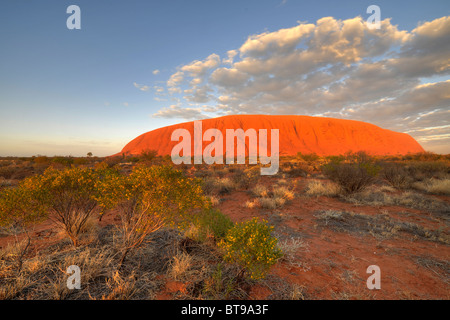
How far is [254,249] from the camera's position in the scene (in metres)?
2.59

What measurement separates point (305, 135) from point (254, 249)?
62051 millimetres

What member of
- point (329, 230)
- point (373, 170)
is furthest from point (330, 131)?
point (329, 230)

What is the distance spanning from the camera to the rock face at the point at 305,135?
54875 millimetres

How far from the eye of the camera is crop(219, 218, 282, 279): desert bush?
8.32ft

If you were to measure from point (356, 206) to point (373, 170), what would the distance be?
7.91 ft

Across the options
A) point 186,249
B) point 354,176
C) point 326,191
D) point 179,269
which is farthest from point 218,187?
point 179,269

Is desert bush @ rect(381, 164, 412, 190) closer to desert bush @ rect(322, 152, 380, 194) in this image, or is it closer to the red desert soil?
desert bush @ rect(322, 152, 380, 194)

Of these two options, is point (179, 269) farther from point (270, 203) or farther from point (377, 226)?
point (377, 226)

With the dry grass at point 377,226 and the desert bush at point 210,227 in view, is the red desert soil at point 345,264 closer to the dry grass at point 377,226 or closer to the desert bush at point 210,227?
the dry grass at point 377,226

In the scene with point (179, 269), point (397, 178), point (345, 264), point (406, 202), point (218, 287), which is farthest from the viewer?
point (397, 178)

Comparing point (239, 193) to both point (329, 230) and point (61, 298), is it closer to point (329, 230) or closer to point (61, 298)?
point (329, 230)

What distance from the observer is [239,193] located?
10.2m

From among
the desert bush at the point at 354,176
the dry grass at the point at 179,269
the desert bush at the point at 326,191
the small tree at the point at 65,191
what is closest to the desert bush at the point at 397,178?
the desert bush at the point at 354,176
